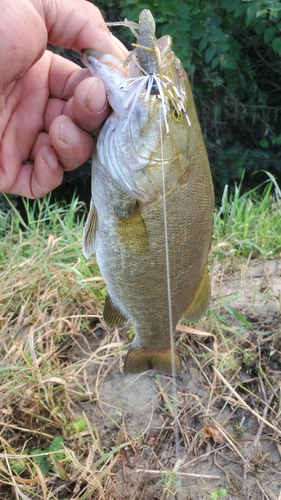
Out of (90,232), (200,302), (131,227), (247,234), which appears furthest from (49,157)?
(247,234)

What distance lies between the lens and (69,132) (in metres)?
1.65

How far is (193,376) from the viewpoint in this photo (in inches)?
90.1

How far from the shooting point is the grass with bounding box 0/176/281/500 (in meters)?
1.92

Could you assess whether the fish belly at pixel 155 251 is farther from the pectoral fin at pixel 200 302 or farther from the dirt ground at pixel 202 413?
the dirt ground at pixel 202 413

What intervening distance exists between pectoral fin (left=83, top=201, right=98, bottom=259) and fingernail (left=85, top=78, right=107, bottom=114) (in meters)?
0.33

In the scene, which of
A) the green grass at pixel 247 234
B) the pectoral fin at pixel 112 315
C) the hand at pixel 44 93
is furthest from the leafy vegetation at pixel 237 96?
the pectoral fin at pixel 112 315

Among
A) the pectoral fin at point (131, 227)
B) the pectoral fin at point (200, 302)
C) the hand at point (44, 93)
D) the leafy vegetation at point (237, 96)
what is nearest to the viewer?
the pectoral fin at point (131, 227)

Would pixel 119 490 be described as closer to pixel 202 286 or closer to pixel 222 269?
pixel 202 286

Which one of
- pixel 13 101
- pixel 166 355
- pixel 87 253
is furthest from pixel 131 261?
pixel 13 101

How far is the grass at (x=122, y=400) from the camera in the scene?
1.92 metres

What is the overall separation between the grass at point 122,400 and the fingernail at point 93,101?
1.21 m

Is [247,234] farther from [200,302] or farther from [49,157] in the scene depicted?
[49,157]

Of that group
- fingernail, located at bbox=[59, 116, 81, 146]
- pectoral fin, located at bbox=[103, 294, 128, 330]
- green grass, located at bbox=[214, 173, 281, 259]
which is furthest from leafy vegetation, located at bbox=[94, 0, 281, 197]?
pectoral fin, located at bbox=[103, 294, 128, 330]

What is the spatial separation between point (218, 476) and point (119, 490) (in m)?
0.44
